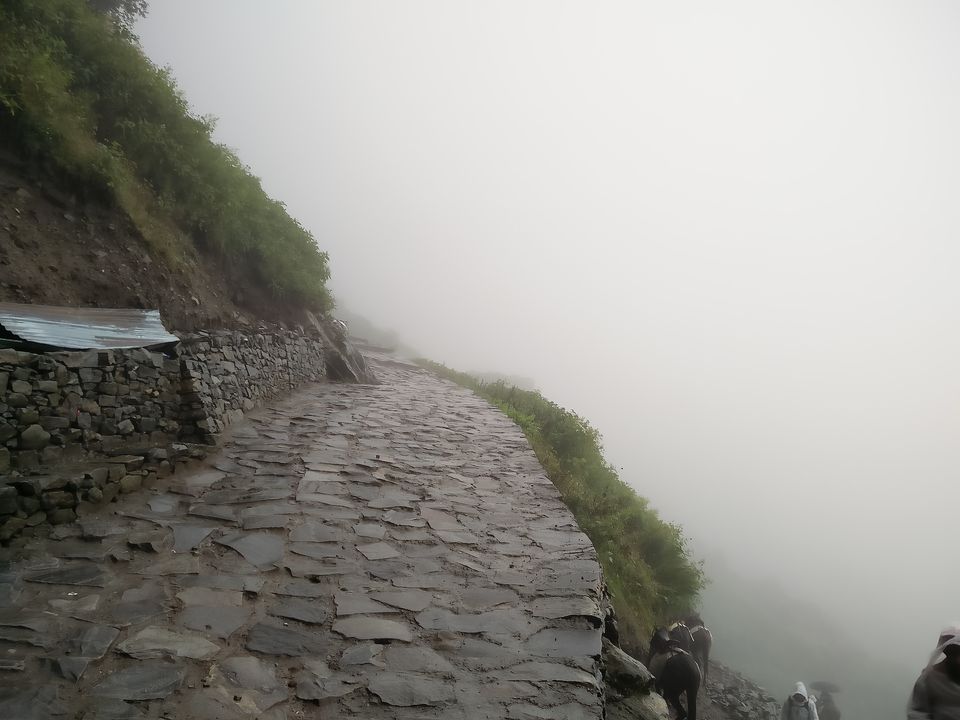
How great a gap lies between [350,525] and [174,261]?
19.2ft

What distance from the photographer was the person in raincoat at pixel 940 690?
2.74 meters

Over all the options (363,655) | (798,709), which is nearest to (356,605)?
(363,655)

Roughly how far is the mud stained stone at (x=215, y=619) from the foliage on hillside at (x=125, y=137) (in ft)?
21.1

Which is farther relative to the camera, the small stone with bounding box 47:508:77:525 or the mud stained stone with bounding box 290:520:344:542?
the mud stained stone with bounding box 290:520:344:542

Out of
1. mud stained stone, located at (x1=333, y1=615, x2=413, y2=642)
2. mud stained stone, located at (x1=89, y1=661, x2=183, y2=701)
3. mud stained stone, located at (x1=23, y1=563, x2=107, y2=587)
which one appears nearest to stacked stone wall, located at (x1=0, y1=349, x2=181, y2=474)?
mud stained stone, located at (x1=23, y1=563, x2=107, y2=587)

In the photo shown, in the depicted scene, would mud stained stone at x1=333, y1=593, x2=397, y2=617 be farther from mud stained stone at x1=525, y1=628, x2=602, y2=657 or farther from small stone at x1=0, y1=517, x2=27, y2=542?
small stone at x1=0, y1=517, x2=27, y2=542

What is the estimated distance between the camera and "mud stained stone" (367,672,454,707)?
2789mm

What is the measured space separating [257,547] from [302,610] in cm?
103

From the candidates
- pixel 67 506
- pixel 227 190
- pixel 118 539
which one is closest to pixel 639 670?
pixel 118 539

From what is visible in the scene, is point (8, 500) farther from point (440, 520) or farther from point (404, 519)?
point (440, 520)

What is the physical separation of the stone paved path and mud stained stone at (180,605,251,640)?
0.01m

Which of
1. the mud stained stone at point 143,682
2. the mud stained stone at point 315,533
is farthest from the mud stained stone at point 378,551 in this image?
the mud stained stone at point 143,682

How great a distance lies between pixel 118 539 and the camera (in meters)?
4.02

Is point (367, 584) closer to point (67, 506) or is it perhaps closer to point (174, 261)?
point (67, 506)
